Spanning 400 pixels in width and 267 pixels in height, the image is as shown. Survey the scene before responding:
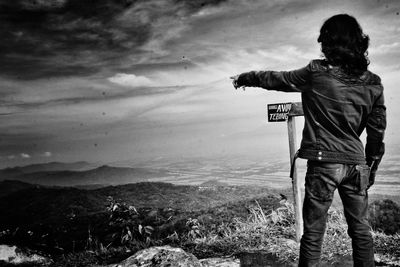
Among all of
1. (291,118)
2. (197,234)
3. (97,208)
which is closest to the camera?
(291,118)

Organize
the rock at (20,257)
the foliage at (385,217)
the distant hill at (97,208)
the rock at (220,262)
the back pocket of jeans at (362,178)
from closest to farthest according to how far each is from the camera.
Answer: the back pocket of jeans at (362,178) < the rock at (220,262) < the rock at (20,257) < the foliage at (385,217) < the distant hill at (97,208)

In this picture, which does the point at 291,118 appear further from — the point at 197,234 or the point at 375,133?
the point at 197,234

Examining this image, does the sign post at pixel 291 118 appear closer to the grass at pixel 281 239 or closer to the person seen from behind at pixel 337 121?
the grass at pixel 281 239

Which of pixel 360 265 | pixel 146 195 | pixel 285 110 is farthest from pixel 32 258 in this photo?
pixel 146 195

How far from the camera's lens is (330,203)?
110 inches

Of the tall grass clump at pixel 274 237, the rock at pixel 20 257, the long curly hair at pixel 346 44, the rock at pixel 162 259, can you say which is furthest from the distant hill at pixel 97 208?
the long curly hair at pixel 346 44

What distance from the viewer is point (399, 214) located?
5844 mm

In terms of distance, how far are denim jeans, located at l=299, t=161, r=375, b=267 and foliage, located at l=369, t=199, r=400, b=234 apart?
3.25 metres

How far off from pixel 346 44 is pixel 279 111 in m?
2.04

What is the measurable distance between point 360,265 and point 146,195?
61.5ft

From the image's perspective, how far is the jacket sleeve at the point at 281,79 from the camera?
9.15 feet

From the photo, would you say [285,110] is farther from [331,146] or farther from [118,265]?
[118,265]

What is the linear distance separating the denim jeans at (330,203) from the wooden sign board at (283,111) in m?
1.85

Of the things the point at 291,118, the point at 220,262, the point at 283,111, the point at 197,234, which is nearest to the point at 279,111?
the point at 283,111
